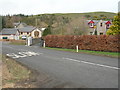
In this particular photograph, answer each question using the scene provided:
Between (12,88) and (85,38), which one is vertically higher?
(85,38)

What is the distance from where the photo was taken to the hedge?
A: 1850 cm

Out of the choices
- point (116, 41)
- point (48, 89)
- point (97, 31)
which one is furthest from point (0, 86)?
point (97, 31)

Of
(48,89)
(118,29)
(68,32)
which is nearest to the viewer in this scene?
(48,89)

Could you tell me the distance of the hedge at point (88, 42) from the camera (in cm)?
1850

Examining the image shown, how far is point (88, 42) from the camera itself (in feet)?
71.6

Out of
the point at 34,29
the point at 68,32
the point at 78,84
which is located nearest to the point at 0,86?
the point at 78,84

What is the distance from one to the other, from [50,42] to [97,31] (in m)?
20.9

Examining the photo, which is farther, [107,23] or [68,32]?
[107,23]

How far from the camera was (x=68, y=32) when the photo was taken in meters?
39.1

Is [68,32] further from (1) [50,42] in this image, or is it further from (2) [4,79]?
(2) [4,79]

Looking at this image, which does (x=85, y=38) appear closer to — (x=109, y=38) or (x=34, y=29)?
(x=109, y=38)

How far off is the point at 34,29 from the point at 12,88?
74496mm

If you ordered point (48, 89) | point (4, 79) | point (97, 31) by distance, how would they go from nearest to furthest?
point (48, 89)
point (4, 79)
point (97, 31)

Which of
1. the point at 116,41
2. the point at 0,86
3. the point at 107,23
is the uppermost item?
the point at 107,23
